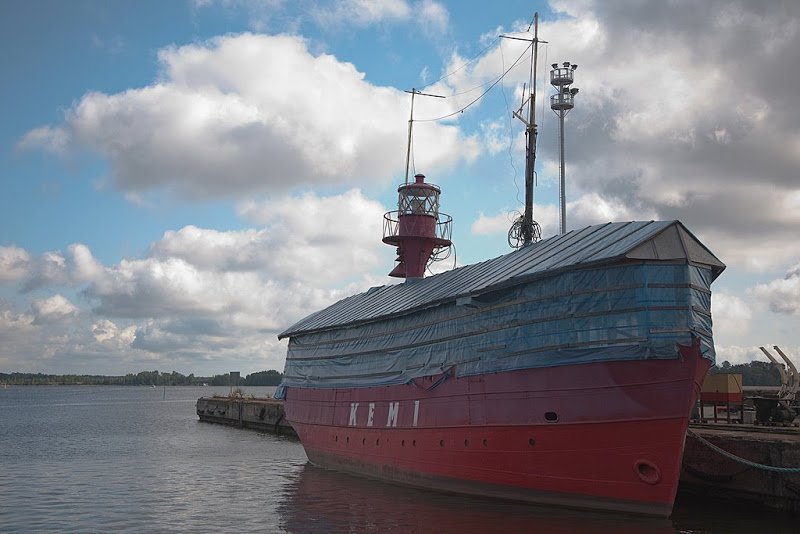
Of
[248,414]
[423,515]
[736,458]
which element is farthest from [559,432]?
[248,414]

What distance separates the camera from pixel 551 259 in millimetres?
20703

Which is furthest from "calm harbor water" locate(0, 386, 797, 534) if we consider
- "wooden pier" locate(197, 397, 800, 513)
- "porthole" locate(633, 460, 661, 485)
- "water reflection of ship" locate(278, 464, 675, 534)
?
"porthole" locate(633, 460, 661, 485)

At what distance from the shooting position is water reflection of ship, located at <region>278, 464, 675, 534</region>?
1734 cm

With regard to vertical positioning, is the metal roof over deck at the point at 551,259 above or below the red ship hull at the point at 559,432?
above

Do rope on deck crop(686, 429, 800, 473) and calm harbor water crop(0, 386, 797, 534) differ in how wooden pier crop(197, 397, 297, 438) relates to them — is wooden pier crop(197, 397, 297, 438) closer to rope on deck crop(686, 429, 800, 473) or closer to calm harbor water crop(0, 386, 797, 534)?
calm harbor water crop(0, 386, 797, 534)

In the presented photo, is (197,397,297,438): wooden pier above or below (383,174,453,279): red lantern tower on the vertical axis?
below

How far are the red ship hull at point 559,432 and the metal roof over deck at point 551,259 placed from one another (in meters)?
2.59

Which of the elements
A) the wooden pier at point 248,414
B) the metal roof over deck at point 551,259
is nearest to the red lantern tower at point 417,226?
the metal roof over deck at point 551,259

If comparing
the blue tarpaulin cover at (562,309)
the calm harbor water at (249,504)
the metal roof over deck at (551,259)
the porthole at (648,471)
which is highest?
the metal roof over deck at (551,259)

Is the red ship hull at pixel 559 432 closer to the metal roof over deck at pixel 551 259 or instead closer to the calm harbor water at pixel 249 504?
the calm harbor water at pixel 249 504

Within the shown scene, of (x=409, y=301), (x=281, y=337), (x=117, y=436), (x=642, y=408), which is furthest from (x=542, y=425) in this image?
(x=117, y=436)

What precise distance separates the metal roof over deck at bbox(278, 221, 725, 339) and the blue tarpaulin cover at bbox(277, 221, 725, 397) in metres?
0.05

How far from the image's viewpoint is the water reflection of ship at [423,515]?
17344 mm

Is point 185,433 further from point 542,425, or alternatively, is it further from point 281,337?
point 542,425
